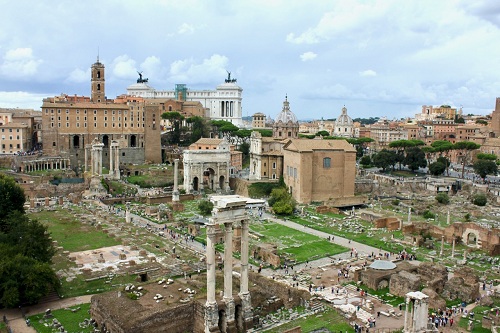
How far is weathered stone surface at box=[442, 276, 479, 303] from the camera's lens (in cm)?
2783

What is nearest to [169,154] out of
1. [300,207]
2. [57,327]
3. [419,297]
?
[300,207]

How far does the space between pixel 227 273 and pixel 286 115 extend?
184 feet

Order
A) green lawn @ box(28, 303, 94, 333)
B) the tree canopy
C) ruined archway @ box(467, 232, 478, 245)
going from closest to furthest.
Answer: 1. green lawn @ box(28, 303, 94, 333)
2. the tree canopy
3. ruined archway @ box(467, 232, 478, 245)

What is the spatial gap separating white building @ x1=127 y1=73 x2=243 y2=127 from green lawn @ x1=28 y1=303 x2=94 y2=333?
90.8 m

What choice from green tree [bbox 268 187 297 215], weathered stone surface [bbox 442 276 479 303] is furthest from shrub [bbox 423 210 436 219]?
weathered stone surface [bbox 442 276 479 303]

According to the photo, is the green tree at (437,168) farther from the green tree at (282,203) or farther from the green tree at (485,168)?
the green tree at (282,203)

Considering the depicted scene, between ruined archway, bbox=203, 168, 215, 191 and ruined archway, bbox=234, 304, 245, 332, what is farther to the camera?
ruined archway, bbox=203, 168, 215, 191

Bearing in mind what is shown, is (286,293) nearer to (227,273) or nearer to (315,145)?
(227,273)

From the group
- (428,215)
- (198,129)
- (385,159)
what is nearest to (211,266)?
(428,215)

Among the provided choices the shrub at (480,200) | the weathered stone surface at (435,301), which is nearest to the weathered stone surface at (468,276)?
the weathered stone surface at (435,301)

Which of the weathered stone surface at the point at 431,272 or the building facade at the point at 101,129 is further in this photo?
the building facade at the point at 101,129

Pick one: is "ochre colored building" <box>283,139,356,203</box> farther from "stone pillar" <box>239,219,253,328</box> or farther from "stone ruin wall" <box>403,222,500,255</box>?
"stone pillar" <box>239,219,253,328</box>

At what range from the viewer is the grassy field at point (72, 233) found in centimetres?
3697

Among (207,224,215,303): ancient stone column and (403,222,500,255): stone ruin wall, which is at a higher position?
(207,224,215,303): ancient stone column
